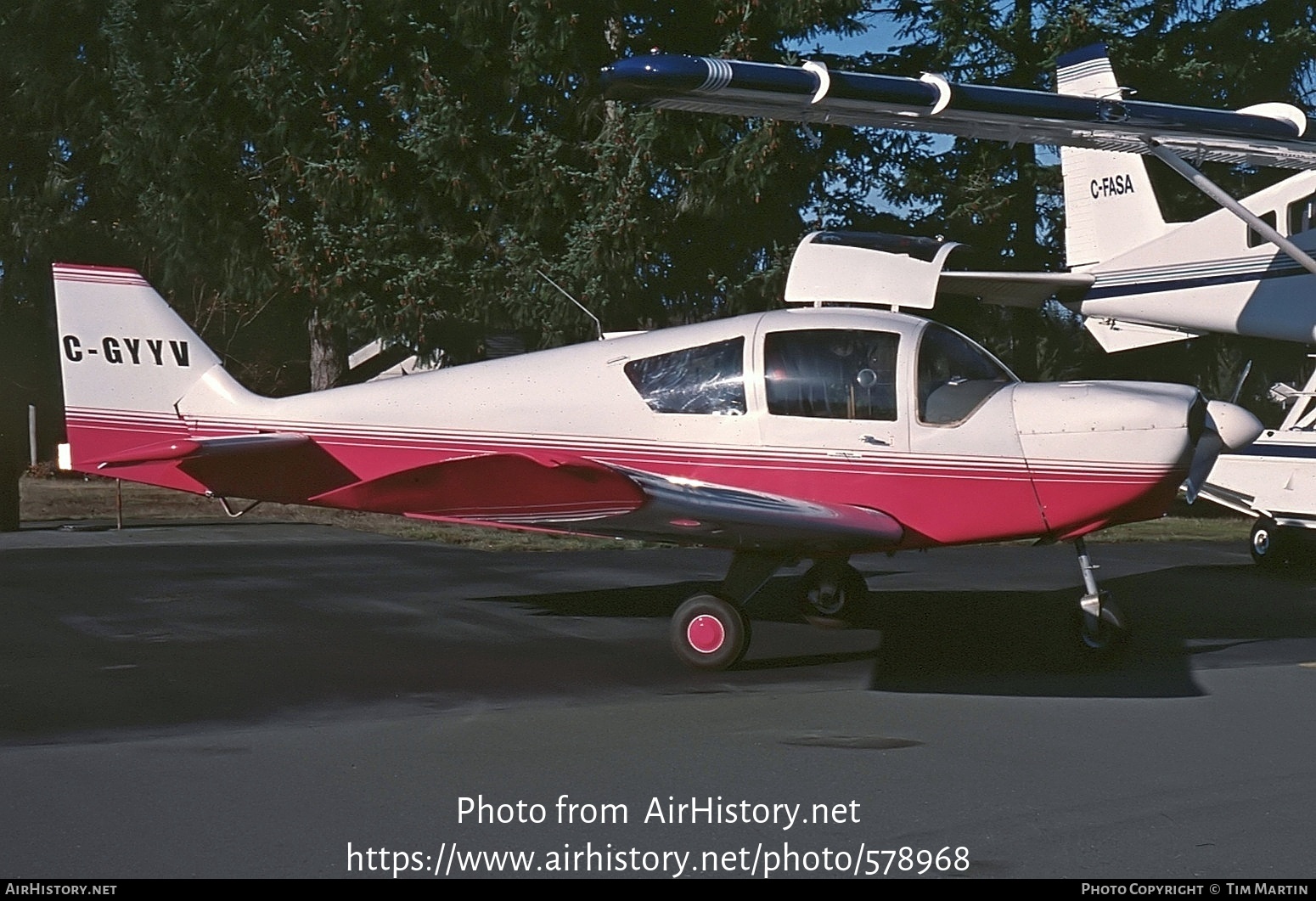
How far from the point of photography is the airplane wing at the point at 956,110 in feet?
29.1

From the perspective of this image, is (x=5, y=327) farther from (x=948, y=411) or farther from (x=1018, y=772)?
(x=1018, y=772)

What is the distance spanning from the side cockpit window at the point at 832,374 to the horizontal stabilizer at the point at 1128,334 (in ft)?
38.0

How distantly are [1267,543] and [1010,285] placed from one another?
527cm

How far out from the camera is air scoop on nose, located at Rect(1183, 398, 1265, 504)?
853 cm

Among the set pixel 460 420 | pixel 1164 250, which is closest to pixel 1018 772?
pixel 460 420

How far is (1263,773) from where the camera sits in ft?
19.4

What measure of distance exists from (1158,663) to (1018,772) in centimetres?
323

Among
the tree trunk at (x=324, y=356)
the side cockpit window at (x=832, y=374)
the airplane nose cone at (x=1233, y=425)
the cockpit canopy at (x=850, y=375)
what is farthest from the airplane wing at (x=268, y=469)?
the tree trunk at (x=324, y=356)

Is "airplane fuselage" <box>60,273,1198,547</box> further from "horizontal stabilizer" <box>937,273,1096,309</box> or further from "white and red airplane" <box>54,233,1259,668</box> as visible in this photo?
"horizontal stabilizer" <box>937,273,1096,309</box>

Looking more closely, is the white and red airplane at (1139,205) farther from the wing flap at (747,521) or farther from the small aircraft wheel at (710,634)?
the small aircraft wheel at (710,634)

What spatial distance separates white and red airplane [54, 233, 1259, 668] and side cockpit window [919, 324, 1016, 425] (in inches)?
0.6

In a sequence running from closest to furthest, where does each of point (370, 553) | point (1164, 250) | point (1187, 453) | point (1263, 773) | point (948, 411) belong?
point (1263, 773), point (1187, 453), point (948, 411), point (370, 553), point (1164, 250)

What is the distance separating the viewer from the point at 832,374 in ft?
29.1
